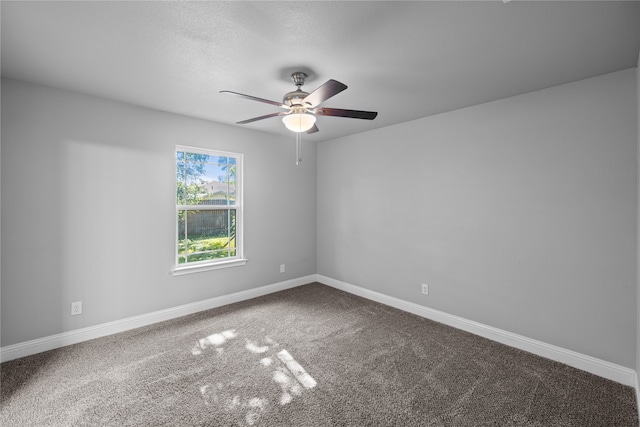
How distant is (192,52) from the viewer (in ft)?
6.69

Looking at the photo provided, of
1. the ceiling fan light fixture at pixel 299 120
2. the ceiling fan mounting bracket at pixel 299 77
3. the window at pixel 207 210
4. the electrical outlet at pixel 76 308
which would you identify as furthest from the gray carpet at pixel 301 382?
the ceiling fan mounting bracket at pixel 299 77

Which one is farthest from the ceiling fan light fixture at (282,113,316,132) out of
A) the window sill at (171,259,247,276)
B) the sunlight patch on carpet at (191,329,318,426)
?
the window sill at (171,259,247,276)

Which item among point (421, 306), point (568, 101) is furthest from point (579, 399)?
point (568, 101)

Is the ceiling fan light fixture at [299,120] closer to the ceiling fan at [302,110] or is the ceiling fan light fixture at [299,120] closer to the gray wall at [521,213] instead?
the ceiling fan at [302,110]

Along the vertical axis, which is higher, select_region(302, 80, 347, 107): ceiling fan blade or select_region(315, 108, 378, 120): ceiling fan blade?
select_region(302, 80, 347, 107): ceiling fan blade

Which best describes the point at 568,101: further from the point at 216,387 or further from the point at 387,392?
the point at 216,387

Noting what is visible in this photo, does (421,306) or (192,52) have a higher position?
(192,52)

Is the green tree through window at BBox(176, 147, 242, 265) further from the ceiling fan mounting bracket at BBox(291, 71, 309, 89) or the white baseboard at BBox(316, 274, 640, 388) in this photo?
the white baseboard at BBox(316, 274, 640, 388)

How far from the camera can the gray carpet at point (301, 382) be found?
1.89 meters

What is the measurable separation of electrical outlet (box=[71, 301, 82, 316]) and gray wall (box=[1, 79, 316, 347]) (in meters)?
0.04

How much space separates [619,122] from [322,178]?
3483 millimetres

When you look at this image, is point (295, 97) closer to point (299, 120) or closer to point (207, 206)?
point (299, 120)

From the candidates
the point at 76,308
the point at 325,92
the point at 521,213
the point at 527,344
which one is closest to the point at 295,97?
the point at 325,92

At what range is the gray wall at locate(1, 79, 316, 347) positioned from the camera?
100 inches
